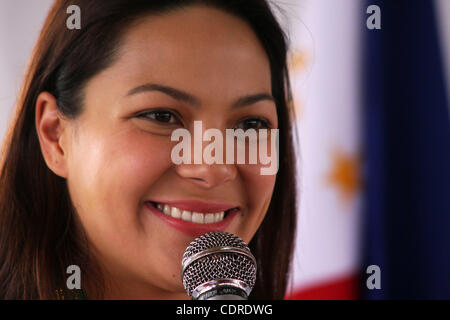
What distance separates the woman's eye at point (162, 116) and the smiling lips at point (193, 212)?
180 mm

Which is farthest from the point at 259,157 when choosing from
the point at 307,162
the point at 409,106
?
the point at 409,106

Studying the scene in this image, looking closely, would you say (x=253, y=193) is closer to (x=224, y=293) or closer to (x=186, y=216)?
(x=186, y=216)

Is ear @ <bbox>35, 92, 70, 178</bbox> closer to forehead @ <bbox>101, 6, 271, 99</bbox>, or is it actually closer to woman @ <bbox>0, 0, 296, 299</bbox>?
woman @ <bbox>0, 0, 296, 299</bbox>

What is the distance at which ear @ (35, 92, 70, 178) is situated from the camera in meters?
1.11

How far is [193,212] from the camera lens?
1.09 m

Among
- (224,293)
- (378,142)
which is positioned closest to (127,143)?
(224,293)

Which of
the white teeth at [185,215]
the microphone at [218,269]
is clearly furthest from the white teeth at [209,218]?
the microphone at [218,269]

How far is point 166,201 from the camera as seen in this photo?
107 cm

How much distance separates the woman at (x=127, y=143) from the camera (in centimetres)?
105

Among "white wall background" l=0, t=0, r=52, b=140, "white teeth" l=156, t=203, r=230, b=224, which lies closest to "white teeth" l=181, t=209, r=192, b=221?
"white teeth" l=156, t=203, r=230, b=224

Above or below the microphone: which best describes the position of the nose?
above

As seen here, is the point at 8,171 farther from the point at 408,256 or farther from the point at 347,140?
the point at 408,256

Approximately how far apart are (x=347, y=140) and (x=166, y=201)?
710mm

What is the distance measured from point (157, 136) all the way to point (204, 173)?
0.13 m
